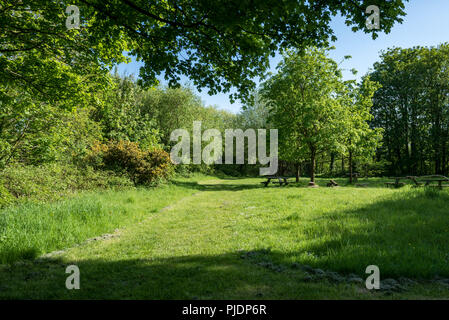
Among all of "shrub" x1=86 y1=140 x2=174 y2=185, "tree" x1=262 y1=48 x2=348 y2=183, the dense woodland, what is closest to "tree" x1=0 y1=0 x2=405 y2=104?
the dense woodland

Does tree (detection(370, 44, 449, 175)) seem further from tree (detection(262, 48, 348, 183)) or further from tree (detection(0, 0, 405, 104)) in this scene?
tree (detection(0, 0, 405, 104))

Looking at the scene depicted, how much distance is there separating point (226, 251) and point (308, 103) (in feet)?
60.6

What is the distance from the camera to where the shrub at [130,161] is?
58.7ft

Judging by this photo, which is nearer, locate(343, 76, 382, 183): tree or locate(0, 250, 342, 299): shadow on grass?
locate(0, 250, 342, 299): shadow on grass

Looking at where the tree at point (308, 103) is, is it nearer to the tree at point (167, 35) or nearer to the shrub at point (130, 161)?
the shrub at point (130, 161)

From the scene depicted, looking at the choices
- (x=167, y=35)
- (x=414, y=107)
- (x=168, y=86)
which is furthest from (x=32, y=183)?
(x=414, y=107)

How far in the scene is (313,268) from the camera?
448cm

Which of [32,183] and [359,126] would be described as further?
[359,126]

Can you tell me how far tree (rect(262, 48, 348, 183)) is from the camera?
21.2 m

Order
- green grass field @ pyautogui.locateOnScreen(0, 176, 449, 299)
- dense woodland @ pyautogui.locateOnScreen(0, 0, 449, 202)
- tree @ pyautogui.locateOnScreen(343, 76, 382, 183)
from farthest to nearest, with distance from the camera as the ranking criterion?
tree @ pyautogui.locateOnScreen(343, 76, 382, 183) → dense woodland @ pyautogui.locateOnScreen(0, 0, 449, 202) → green grass field @ pyautogui.locateOnScreen(0, 176, 449, 299)

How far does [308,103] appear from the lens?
20.9 m

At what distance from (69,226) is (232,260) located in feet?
17.8

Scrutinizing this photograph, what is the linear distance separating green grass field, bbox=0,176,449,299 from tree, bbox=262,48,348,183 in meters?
12.8

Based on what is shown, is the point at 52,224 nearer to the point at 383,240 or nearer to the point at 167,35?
the point at 167,35
